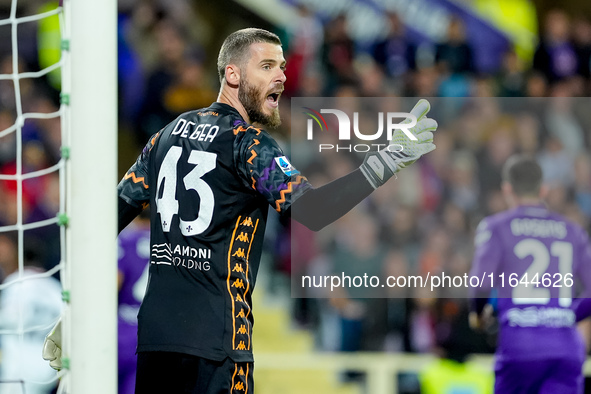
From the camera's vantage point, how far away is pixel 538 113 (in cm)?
880

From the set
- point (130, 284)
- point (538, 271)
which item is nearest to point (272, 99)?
point (538, 271)

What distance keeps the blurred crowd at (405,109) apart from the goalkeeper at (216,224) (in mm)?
4378

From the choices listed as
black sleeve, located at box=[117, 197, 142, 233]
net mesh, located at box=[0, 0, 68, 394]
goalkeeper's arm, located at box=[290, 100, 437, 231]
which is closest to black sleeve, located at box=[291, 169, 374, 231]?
goalkeeper's arm, located at box=[290, 100, 437, 231]

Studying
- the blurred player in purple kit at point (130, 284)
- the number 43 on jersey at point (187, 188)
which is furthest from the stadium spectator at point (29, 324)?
the number 43 on jersey at point (187, 188)

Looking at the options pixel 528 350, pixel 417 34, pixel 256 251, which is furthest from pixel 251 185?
pixel 417 34

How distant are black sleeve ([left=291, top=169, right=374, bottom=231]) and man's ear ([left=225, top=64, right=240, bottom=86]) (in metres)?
0.69

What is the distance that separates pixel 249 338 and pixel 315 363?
4036 mm

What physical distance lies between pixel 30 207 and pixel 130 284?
2.24 meters

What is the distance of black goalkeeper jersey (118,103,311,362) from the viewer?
3041 mm

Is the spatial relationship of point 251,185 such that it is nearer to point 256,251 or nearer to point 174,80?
point 256,251

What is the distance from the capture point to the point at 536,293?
568 centimetres

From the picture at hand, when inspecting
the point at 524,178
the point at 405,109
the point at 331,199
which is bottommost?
the point at 331,199

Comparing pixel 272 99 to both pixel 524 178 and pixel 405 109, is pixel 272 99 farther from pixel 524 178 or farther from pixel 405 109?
pixel 405 109

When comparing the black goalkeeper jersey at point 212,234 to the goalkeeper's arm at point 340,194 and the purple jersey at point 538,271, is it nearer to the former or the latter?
the goalkeeper's arm at point 340,194
